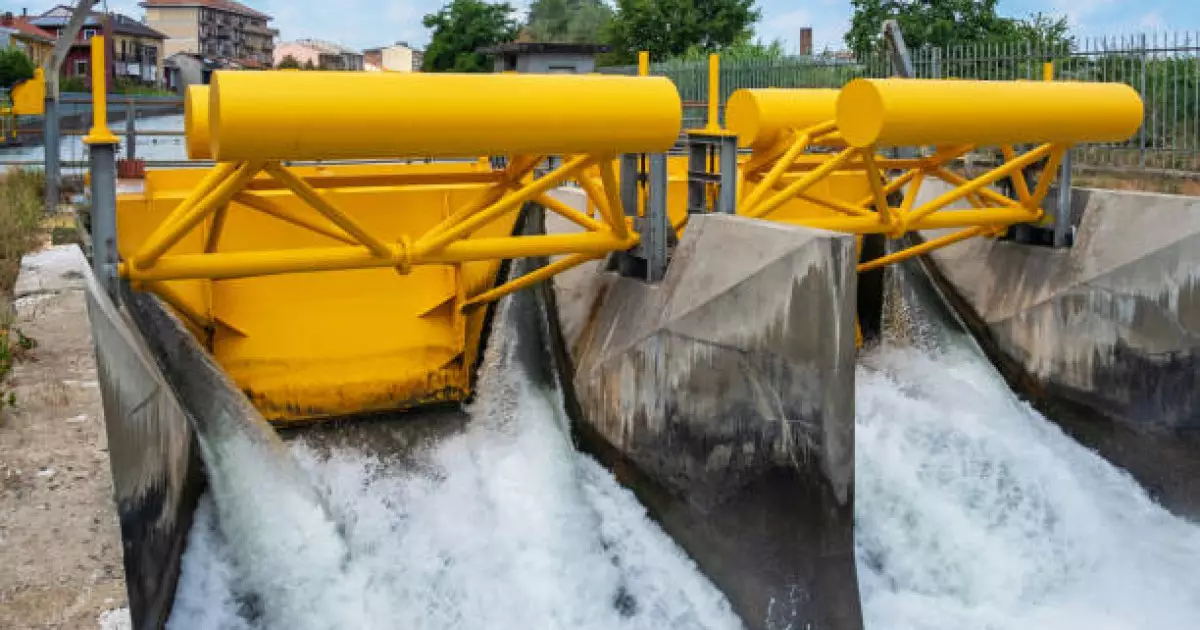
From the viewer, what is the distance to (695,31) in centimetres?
4428

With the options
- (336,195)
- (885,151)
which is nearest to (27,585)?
(336,195)

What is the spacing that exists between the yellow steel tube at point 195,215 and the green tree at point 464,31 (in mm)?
59382

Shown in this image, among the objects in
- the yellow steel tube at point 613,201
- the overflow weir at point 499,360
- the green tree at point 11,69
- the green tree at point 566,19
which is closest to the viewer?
the overflow weir at point 499,360

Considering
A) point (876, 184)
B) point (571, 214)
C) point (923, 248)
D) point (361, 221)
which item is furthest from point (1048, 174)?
point (361, 221)

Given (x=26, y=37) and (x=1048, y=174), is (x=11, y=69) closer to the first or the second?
(x=26, y=37)

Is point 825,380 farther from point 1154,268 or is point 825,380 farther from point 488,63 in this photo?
point 488,63

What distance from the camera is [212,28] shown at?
4594 inches

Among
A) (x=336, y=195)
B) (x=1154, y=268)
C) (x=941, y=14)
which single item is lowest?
(x=1154, y=268)

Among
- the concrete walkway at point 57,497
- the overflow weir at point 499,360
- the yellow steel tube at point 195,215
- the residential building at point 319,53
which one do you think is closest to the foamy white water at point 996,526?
the overflow weir at point 499,360

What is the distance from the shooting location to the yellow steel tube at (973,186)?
802 centimetres

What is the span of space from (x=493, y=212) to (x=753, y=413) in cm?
180

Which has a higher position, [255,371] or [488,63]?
[488,63]

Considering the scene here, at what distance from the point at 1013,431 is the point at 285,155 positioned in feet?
18.2

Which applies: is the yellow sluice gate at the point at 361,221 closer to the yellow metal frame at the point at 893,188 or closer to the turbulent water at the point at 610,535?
the turbulent water at the point at 610,535
